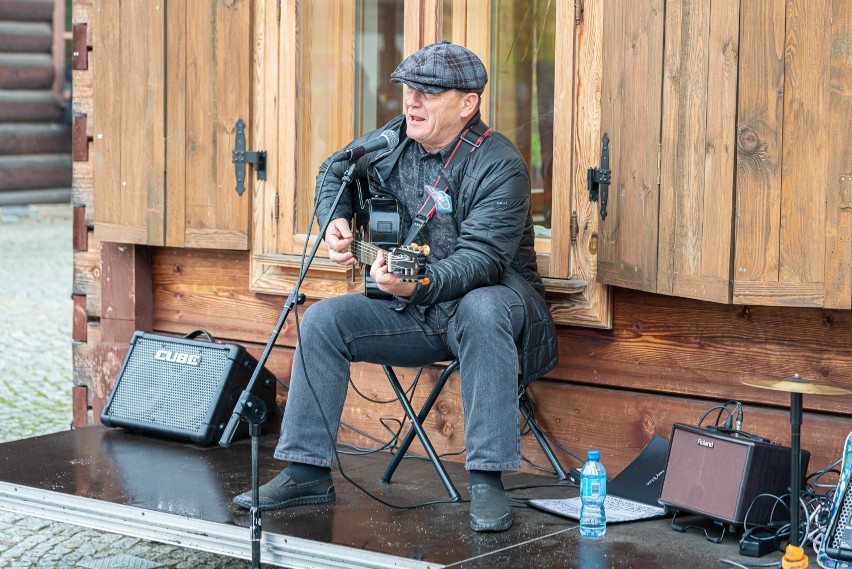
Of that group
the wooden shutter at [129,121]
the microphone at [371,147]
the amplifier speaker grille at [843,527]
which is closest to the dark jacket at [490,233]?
the microphone at [371,147]

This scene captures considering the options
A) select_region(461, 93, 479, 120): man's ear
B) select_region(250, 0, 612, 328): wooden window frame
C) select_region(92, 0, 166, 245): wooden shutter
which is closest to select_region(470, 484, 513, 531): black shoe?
select_region(250, 0, 612, 328): wooden window frame

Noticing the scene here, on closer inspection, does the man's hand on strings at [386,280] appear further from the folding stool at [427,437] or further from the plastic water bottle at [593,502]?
the plastic water bottle at [593,502]

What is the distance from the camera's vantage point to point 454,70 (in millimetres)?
3867


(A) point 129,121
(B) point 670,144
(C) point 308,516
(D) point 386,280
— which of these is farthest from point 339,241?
(A) point 129,121

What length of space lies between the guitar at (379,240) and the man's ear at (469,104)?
37 centimetres

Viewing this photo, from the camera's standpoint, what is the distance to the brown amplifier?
11.1 ft

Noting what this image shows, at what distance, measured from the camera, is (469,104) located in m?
3.95

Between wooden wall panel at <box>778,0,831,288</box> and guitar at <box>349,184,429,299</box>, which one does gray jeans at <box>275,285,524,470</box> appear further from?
wooden wall panel at <box>778,0,831,288</box>

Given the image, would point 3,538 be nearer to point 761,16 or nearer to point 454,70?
point 454,70

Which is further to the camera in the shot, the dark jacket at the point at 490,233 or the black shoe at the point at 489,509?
the dark jacket at the point at 490,233

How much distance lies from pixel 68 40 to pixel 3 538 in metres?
11.4

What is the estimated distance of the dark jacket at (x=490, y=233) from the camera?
3.65 m

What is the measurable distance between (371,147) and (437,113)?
0.31 metres

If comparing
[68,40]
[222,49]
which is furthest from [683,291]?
[68,40]
